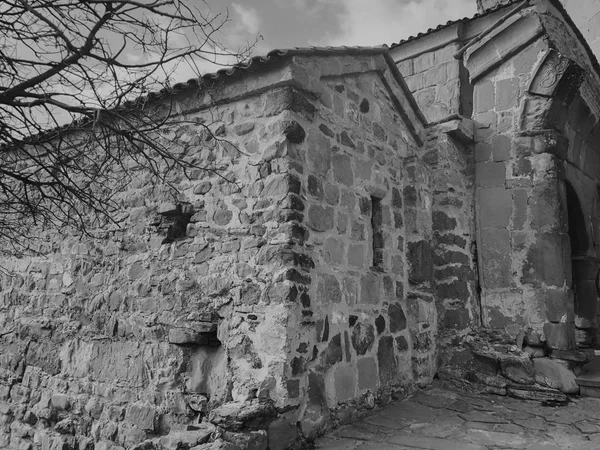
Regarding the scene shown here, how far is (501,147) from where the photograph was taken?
5.62 meters

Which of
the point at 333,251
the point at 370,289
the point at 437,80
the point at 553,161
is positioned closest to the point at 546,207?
the point at 553,161

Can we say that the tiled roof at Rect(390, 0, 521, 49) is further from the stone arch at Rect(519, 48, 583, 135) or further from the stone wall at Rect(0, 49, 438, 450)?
the stone wall at Rect(0, 49, 438, 450)

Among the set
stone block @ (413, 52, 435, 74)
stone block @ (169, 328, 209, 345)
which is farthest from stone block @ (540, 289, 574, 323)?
stone block @ (413, 52, 435, 74)

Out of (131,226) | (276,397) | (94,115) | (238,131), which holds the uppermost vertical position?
(238,131)

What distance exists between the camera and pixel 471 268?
550 cm

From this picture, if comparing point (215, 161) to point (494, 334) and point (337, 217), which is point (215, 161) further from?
point (494, 334)

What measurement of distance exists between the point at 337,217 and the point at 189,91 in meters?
1.63

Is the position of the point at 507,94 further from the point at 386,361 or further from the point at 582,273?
the point at 386,361

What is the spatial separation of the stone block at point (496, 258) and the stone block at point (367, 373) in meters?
1.86

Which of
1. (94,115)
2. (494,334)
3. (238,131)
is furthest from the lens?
(494,334)

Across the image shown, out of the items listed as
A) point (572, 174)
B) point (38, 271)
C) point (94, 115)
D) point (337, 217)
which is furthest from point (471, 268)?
point (38, 271)

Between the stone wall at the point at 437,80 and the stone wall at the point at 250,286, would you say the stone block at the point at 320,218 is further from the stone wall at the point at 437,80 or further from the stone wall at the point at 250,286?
the stone wall at the point at 437,80

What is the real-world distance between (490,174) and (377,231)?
1774mm

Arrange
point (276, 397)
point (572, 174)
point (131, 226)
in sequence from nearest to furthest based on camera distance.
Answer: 1. point (276, 397)
2. point (131, 226)
3. point (572, 174)
